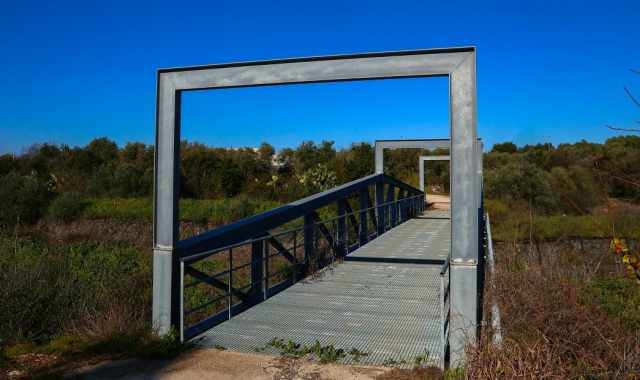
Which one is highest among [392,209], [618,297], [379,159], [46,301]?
[379,159]

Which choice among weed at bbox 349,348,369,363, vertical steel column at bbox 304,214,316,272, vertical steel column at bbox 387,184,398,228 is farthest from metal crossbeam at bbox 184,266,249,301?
vertical steel column at bbox 387,184,398,228

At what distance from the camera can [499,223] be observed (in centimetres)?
1766

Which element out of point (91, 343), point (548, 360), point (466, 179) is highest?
point (466, 179)

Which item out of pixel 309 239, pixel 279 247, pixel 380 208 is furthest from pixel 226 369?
pixel 380 208

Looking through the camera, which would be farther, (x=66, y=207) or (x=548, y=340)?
(x=66, y=207)

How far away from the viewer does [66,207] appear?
22281 mm

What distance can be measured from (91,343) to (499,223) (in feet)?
50.7

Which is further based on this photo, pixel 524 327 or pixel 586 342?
pixel 524 327

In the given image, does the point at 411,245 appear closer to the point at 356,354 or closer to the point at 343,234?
the point at 343,234

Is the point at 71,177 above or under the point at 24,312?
above

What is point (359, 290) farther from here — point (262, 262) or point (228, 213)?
point (228, 213)

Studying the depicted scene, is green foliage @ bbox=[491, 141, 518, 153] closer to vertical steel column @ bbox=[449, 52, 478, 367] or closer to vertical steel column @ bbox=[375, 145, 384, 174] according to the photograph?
vertical steel column @ bbox=[375, 145, 384, 174]

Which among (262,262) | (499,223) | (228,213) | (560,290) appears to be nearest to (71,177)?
(228,213)

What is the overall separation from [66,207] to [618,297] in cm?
2120
